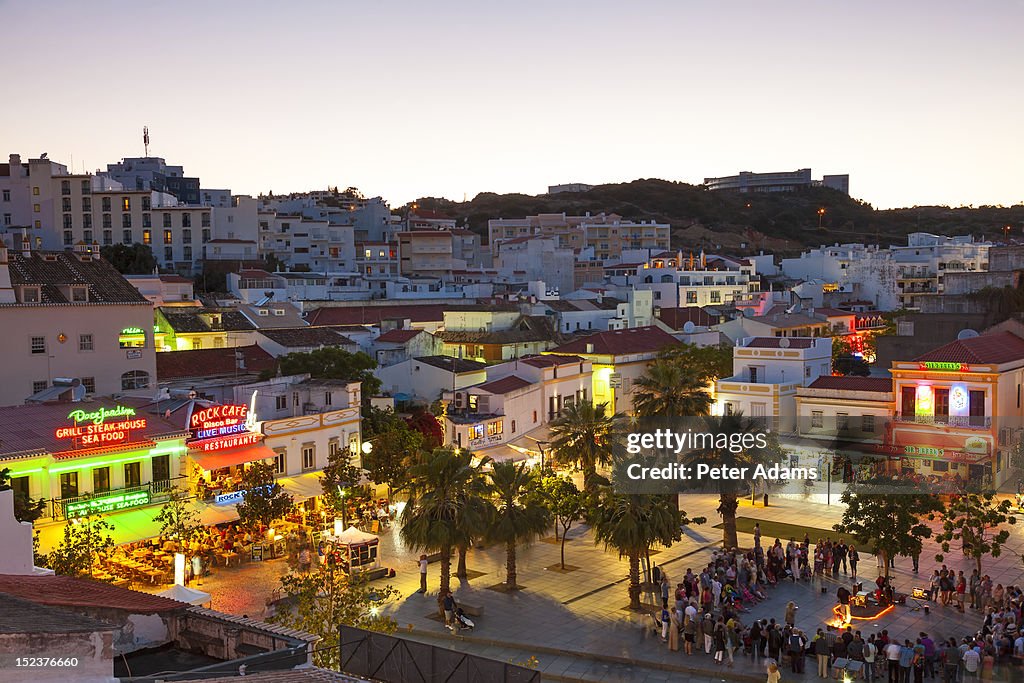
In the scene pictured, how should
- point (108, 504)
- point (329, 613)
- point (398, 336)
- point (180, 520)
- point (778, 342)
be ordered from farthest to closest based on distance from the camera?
point (398, 336) → point (778, 342) → point (180, 520) → point (108, 504) → point (329, 613)

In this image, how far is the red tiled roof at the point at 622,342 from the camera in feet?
204

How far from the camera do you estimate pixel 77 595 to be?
1368 centimetres

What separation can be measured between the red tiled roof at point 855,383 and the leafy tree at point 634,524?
22.6 metres

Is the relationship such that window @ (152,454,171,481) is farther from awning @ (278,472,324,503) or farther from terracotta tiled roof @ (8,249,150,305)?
terracotta tiled roof @ (8,249,150,305)

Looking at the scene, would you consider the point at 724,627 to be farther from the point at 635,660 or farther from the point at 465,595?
the point at 465,595

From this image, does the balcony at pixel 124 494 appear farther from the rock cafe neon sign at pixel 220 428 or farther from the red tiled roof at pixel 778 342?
the red tiled roof at pixel 778 342

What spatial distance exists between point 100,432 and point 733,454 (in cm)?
Result: 2093

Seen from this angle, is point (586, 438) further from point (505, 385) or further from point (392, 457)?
point (505, 385)

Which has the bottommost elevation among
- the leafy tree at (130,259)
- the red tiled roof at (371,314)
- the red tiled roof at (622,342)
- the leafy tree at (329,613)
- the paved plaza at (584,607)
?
the paved plaza at (584,607)

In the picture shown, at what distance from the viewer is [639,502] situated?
96.2 feet

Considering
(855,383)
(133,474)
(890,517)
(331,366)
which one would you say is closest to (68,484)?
(133,474)

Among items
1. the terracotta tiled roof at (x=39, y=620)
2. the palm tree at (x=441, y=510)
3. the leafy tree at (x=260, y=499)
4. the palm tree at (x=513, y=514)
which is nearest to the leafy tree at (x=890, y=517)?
the palm tree at (x=513, y=514)

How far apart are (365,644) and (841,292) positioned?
90.9 metres

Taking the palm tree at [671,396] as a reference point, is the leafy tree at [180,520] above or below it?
below
